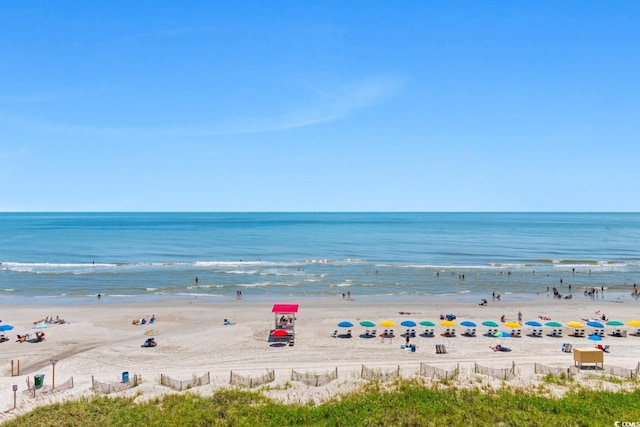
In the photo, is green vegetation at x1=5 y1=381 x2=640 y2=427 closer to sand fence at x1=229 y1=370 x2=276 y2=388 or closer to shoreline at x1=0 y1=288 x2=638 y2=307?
sand fence at x1=229 y1=370 x2=276 y2=388

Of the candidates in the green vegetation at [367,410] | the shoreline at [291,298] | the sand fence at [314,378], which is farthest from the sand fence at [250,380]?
the shoreline at [291,298]

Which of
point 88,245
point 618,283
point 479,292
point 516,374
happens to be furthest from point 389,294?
point 88,245

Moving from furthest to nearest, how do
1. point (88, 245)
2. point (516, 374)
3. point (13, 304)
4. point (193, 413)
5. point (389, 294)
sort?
point (88, 245)
point (389, 294)
point (13, 304)
point (516, 374)
point (193, 413)

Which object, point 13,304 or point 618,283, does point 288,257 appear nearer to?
point 13,304

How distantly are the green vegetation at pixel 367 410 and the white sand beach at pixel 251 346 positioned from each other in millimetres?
1824

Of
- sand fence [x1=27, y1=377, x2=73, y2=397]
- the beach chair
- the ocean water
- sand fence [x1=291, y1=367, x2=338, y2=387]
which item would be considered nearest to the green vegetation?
sand fence [x1=291, y1=367, x2=338, y2=387]

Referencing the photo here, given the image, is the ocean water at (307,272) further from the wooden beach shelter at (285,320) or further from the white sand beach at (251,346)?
the wooden beach shelter at (285,320)

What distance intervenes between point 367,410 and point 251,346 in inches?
551

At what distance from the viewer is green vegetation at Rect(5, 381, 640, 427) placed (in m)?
16.1

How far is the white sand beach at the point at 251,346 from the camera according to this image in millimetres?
22984

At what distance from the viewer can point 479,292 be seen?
49.8m

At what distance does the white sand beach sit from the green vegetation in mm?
1824

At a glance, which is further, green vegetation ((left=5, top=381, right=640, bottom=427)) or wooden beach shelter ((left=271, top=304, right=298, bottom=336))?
wooden beach shelter ((left=271, top=304, right=298, bottom=336))

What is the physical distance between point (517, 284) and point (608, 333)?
21383 millimetres
